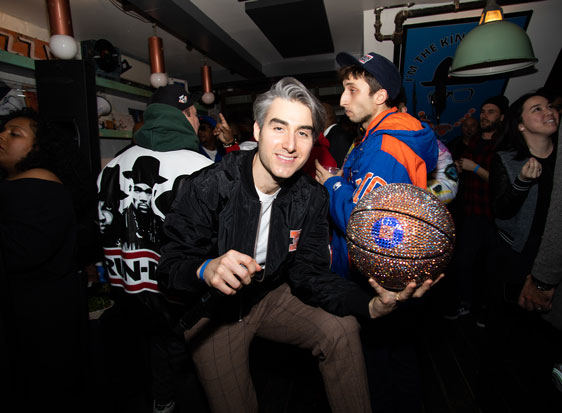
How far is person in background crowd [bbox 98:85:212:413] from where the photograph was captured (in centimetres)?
190

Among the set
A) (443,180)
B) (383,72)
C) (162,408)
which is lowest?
(162,408)

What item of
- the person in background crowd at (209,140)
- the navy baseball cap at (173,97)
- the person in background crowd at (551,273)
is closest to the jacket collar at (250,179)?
the navy baseball cap at (173,97)

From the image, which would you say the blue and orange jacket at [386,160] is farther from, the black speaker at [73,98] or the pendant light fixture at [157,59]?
the pendant light fixture at [157,59]

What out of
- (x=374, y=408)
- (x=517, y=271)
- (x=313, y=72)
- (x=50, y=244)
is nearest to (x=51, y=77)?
(x=50, y=244)

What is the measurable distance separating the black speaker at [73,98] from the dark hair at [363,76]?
8.04 feet

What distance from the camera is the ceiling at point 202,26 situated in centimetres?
388

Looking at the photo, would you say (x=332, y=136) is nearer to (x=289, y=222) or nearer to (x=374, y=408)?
(x=289, y=222)

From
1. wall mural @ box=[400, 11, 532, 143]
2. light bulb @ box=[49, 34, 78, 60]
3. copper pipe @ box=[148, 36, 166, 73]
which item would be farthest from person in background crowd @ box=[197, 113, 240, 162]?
wall mural @ box=[400, 11, 532, 143]

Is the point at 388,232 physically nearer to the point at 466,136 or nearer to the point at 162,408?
the point at 162,408

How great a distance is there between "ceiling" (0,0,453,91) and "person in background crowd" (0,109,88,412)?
95.9 inches

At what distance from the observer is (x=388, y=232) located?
3.46 feet

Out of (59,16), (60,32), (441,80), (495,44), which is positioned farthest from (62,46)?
(441,80)

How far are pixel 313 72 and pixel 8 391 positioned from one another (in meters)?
7.30

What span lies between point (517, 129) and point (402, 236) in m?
1.78
